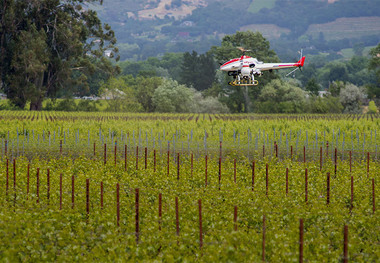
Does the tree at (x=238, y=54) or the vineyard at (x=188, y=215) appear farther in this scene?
the tree at (x=238, y=54)

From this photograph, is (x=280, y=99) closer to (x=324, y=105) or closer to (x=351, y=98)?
(x=324, y=105)

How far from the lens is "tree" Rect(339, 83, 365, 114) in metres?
105

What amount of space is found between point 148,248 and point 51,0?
7851cm

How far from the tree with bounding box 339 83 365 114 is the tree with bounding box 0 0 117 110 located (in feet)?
133

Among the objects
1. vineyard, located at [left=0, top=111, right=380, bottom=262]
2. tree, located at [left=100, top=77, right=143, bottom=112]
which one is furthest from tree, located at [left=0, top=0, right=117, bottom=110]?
vineyard, located at [left=0, top=111, right=380, bottom=262]

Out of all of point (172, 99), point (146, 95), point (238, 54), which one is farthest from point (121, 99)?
point (238, 54)

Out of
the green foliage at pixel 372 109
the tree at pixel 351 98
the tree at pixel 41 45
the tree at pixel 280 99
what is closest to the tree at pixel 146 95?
the tree at pixel 41 45

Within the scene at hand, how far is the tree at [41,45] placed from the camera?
82.6 metres

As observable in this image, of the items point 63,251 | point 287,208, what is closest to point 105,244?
point 63,251

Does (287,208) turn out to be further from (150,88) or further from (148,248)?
(150,88)

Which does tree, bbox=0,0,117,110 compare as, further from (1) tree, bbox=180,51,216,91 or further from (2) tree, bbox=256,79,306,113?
(1) tree, bbox=180,51,216,91

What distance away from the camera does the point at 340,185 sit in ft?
87.0

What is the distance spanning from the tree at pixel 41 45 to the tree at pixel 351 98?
40.7 metres

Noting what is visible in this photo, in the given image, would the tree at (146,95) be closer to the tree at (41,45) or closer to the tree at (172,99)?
the tree at (172,99)
